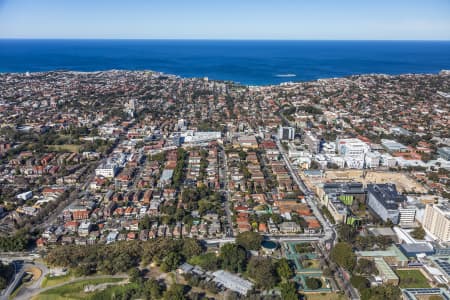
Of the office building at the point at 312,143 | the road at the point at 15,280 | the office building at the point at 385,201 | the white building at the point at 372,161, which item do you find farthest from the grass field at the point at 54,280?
the white building at the point at 372,161

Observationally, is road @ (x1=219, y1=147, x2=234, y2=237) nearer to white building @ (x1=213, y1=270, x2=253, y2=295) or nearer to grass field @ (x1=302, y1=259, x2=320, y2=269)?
white building @ (x1=213, y1=270, x2=253, y2=295)

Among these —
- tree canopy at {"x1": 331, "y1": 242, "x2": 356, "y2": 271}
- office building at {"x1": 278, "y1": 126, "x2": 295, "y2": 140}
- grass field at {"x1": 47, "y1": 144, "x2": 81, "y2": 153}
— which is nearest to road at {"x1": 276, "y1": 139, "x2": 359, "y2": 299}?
tree canopy at {"x1": 331, "y1": 242, "x2": 356, "y2": 271}

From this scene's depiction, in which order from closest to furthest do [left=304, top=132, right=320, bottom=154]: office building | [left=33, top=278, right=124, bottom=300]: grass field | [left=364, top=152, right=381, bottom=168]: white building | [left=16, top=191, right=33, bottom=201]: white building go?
[left=33, top=278, right=124, bottom=300]: grass field, [left=16, top=191, right=33, bottom=201]: white building, [left=364, top=152, right=381, bottom=168]: white building, [left=304, top=132, right=320, bottom=154]: office building

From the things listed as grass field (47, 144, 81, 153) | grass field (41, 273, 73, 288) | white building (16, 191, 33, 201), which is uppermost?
grass field (47, 144, 81, 153)

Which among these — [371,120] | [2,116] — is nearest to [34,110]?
[2,116]

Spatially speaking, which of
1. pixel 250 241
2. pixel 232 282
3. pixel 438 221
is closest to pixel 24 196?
pixel 250 241

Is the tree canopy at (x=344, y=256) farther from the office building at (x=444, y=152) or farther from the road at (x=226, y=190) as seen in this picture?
the office building at (x=444, y=152)

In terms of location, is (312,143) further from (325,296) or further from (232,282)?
(232,282)
